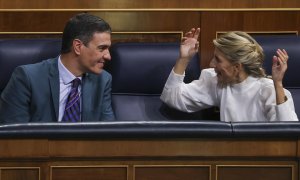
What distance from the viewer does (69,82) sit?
55.3 inches

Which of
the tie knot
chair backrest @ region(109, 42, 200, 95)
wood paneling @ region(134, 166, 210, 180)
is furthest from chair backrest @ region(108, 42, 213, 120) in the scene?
wood paneling @ region(134, 166, 210, 180)

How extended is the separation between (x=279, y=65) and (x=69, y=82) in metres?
0.40

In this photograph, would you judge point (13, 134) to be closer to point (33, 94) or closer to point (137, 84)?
point (33, 94)

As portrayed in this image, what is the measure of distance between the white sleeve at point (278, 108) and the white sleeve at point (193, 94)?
11cm

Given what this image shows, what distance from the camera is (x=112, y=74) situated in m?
1.50

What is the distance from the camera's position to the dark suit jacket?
1.35m

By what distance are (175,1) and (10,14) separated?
0.38m

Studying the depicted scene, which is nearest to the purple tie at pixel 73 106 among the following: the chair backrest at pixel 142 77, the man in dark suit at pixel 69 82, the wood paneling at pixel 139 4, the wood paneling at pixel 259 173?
the man in dark suit at pixel 69 82

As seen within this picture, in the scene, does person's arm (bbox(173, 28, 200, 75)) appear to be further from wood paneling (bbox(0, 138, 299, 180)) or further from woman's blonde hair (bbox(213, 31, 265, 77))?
wood paneling (bbox(0, 138, 299, 180))

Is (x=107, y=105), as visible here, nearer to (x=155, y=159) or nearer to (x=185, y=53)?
(x=185, y=53)

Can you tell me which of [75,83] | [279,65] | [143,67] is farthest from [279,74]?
[75,83]

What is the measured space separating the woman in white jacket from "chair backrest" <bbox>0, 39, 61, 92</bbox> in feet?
0.83

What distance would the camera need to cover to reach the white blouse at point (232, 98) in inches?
54.7

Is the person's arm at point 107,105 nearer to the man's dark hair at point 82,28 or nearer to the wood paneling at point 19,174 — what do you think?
the man's dark hair at point 82,28
